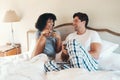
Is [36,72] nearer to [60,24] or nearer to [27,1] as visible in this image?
[60,24]

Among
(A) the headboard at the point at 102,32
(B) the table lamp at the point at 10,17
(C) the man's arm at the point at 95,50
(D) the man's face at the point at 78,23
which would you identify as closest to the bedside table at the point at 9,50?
(B) the table lamp at the point at 10,17

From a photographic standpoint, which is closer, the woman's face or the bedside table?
the woman's face

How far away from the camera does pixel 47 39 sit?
2.60 metres

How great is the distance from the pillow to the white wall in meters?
0.24

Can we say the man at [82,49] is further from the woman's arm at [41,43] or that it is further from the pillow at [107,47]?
the woman's arm at [41,43]

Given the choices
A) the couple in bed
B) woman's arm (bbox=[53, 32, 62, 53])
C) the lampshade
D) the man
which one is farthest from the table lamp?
the man

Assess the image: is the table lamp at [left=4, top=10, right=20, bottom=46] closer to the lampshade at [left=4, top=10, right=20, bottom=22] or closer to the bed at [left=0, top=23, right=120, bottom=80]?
the lampshade at [left=4, top=10, right=20, bottom=22]

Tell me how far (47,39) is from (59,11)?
0.70 meters

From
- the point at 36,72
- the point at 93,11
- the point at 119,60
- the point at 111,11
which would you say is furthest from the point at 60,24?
the point at 36,72

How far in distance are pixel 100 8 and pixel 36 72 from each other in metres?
1.41

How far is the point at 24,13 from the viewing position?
3430 mm

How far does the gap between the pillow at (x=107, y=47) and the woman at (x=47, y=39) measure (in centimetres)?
56

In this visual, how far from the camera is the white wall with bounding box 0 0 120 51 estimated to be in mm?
2721

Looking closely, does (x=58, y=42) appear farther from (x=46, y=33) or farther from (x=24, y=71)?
(x=24, y=71)
